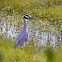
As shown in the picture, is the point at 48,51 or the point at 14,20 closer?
the point at 48,51

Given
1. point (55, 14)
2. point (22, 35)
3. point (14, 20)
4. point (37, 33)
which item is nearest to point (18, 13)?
point (14, 20)

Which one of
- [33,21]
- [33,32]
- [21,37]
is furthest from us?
[33,21]

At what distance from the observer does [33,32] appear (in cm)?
633

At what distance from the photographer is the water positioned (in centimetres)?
550

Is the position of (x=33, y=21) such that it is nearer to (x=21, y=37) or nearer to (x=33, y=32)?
(x=33, y=32)

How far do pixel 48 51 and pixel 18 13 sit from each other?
Result: 8379 mm

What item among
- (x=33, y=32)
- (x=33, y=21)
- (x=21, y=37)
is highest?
(x=21, y=37)

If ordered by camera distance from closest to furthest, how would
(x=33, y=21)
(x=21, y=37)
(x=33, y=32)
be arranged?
(x=21, y=37) → (x=33, y=32) → (x=33, y=21)

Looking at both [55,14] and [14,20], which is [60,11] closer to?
[55,14]

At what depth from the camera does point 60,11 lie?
356 inches

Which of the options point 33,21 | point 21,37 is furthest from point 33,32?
point 21,37

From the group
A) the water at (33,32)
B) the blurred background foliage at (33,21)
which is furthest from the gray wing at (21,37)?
the water at (33,32)

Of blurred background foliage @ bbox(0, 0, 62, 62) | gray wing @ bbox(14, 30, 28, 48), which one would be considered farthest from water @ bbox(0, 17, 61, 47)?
gray wing @ bbox(14, 30, 28, 48)

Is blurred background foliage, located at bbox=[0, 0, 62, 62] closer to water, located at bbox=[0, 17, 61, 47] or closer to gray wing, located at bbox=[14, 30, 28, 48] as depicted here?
water, located at bbox=[0, 17, 61, 47]
